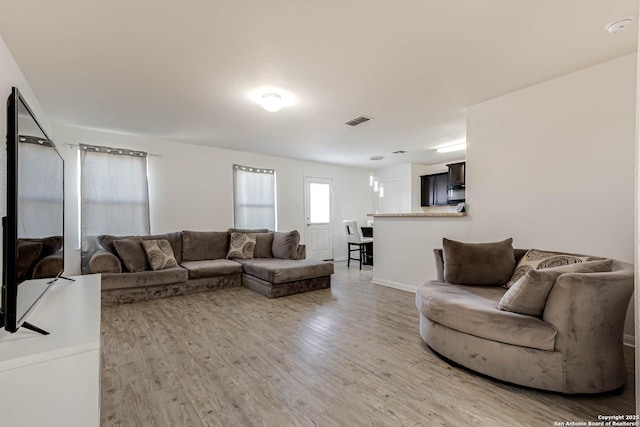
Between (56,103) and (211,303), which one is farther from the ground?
(56,103)

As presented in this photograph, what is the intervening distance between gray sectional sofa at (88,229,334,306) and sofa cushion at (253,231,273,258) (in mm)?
197

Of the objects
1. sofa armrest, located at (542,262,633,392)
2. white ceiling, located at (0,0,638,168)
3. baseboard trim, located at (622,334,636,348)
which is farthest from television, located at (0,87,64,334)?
baseboard trim, located at (622,334,636,348)

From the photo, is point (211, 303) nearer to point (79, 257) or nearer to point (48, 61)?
point (79, 257)

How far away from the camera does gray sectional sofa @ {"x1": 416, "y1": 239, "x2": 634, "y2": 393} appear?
5.44 ft

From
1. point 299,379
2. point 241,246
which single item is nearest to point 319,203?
point 241,246

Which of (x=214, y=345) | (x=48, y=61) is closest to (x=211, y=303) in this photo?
(x=214, y=345)

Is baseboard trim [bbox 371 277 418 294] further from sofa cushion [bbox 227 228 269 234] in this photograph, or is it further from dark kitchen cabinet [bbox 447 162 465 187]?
dark kitchen cabinet [bbox 447 162 465 187]

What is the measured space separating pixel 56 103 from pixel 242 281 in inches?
128

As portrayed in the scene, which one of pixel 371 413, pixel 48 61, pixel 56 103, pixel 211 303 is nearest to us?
pixel 371 413

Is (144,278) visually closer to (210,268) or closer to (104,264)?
(104,264)

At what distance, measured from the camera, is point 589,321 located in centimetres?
166

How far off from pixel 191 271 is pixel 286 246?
1.60 m

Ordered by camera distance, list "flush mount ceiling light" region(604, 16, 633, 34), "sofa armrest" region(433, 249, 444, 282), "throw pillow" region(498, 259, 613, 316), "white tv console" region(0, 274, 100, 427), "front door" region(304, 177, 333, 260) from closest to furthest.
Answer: "white tv console" region(0, 274, 100, 427)
"throw pillow" region(498, 259, 613, 316)
"flush mount ceiling light" region(604, 16, 633, 34)
"sofa armrest" region(433, 249, 444, 282)
"front door" region(304, 177, 333, 260)

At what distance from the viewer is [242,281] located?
15.0ft
